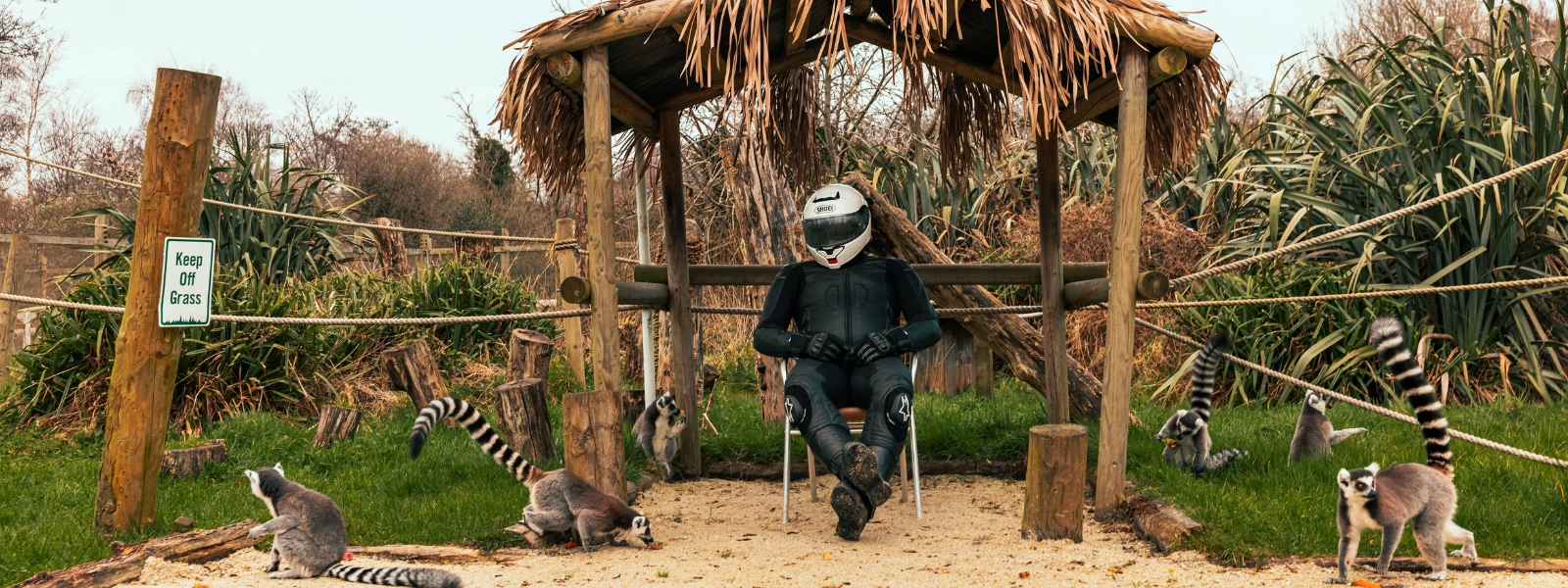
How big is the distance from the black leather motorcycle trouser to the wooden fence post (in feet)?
8.62

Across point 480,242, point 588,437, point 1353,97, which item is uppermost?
point 1353,97

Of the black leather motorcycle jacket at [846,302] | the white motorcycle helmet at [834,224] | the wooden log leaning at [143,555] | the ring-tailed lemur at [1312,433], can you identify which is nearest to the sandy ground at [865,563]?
the wooden log leaning at [143,555]

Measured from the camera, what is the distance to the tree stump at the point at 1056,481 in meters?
4.30

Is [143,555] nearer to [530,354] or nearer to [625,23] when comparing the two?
[625,23]

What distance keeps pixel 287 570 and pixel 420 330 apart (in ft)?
18.5

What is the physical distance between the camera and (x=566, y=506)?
438 centimetres

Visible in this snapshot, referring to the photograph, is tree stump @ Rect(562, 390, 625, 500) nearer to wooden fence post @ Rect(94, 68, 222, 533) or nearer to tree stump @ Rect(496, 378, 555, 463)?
tree stump @ Rect(496, 378, 555, 463)

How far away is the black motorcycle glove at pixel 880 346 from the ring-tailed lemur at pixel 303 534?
2.21 metres

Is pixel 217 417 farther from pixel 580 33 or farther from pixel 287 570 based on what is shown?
pixel 580 33

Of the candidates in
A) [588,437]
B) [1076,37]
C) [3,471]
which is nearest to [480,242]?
[3,471]

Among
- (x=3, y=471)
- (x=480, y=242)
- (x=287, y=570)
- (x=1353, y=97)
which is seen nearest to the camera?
(x=287, y=570)

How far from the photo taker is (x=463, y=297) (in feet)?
32.4

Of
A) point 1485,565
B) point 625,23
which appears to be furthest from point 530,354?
point 1485,565

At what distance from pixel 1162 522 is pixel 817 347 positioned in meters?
1.70
